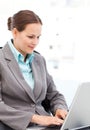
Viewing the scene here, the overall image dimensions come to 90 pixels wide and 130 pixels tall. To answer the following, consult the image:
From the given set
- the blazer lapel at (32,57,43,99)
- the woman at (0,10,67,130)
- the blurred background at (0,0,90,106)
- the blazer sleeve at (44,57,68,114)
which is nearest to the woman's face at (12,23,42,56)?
the woman at (0,10,67,130)

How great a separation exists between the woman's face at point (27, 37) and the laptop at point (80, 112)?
0.55 m

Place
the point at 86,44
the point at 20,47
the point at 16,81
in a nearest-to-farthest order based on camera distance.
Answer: the point at 16,81
the point at 20,47
the point at 86,44

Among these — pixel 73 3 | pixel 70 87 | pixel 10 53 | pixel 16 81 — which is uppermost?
pixel 73 3

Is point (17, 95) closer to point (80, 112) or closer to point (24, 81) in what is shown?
point (24, 81)

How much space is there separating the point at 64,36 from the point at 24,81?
1157mm

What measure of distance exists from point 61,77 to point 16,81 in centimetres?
118

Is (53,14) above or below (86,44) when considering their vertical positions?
above

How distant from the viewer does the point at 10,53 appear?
1898 millimetres

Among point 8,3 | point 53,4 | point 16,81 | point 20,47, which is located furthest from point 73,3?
point 16,81

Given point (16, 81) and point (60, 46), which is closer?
point (16, 81)

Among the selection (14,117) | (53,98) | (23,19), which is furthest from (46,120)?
(23,19)

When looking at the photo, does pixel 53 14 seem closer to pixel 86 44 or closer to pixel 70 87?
pixel 86 44

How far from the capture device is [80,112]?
1.53 meters

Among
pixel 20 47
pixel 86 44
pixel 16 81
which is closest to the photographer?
pixel 16 81
